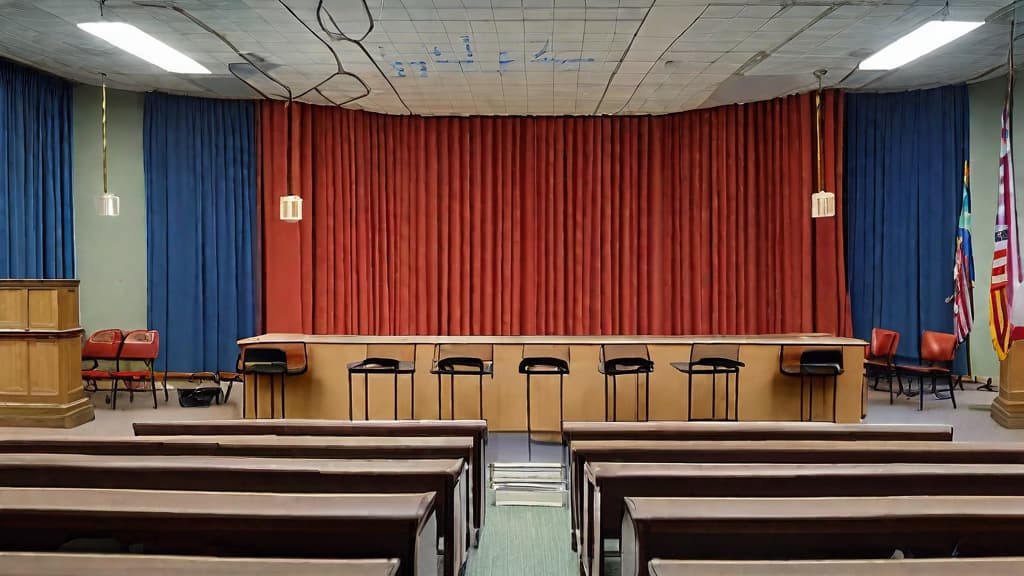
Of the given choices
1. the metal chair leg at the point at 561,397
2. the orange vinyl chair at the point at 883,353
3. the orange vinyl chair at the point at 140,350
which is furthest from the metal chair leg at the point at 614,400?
the orange vinyl chair at the point at 140,350

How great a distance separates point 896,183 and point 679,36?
14.1 feet

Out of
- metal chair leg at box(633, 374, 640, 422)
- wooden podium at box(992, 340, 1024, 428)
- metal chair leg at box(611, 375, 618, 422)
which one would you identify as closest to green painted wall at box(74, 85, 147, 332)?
metal chair leg at box(611, 375, 618, 422)

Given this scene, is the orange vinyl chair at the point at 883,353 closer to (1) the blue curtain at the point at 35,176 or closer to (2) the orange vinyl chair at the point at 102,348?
(2) the orange vinyl chair at the point at 102,348

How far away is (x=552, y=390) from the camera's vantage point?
663cm

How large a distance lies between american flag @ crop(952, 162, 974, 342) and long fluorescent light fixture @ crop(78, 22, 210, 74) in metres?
8.75

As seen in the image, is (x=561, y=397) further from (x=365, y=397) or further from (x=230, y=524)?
(x=230, y=524)

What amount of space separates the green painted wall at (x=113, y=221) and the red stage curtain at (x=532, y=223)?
1664 millimetres

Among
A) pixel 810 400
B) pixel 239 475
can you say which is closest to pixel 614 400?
pixel 810 400

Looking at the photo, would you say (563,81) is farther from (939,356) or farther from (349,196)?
(939,356)

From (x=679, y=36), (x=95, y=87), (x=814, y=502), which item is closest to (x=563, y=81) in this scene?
(x=679, y=36)

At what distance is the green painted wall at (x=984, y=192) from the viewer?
867cm

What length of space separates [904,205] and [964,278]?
1632mm

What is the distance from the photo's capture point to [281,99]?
9250mm

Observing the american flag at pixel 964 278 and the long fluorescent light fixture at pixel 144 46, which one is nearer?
the long fluorescent light fixture at pixel 144 46
